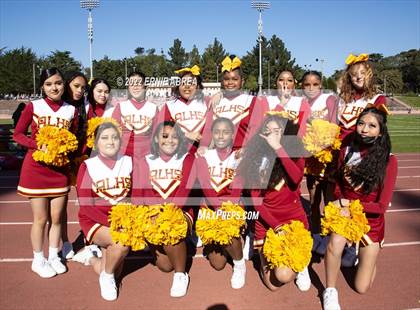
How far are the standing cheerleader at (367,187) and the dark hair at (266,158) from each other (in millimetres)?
501

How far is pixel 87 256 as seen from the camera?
3.83 meters

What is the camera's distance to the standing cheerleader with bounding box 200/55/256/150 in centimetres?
416

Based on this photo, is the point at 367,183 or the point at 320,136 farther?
the point at 320,136

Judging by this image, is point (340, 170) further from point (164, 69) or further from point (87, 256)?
point (164, 69)

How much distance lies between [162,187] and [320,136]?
4.80ft

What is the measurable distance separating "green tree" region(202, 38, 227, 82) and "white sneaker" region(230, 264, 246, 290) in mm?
55066

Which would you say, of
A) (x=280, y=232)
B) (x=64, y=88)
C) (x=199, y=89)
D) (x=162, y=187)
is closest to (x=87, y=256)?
(x=162, y=187)

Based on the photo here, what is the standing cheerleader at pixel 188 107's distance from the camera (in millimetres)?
4375

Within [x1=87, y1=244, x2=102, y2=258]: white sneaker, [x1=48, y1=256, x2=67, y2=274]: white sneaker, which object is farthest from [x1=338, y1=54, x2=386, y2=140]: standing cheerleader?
[x1=48, y1=256, x2=67, y2=274]: white sneaker

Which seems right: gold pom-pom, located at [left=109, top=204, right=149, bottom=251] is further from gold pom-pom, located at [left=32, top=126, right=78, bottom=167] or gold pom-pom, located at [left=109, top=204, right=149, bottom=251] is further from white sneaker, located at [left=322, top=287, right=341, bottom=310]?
white sneaker, located at [left=322, top=287, right=341, bottom=310]

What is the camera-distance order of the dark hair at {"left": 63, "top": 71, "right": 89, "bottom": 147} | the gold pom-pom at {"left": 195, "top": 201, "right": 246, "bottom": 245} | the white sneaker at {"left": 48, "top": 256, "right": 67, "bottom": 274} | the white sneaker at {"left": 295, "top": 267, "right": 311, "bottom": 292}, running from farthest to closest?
the dark hair at {"left": 63, "top": 71, "right": 89, "bottom": 147} < the white sneaker at {"left": 48, "top": 256, "right": 67, "bottom": 274} < the white sneaker at {"left": 295, "top": 267, "right": 311, "bottom": 292} < the gold pom-pom at {"left": 195, "top": 201, "right": 246, "bottom": 245}

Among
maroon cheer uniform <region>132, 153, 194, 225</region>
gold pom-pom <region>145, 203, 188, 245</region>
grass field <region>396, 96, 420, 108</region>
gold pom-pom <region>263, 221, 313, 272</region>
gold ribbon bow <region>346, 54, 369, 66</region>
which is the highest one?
grass field <region>396, 96, 420, 108</region>

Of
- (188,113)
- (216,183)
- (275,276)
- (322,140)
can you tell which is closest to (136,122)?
(188,113)

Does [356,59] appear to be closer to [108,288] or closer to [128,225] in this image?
[128,225]
